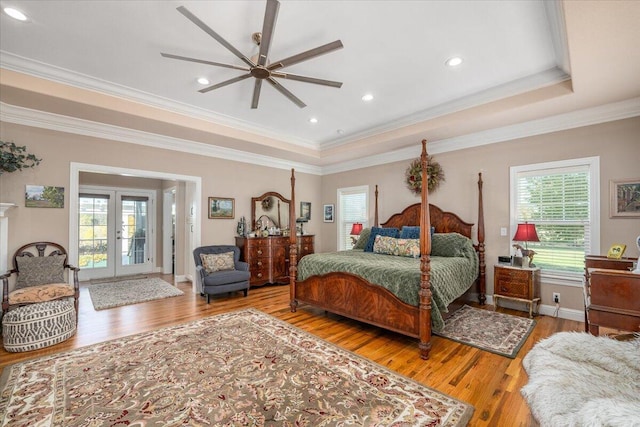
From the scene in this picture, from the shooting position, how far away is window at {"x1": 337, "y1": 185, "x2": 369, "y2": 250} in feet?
20.5

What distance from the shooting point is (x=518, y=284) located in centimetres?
384

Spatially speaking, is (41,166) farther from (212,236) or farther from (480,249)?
(480,249)

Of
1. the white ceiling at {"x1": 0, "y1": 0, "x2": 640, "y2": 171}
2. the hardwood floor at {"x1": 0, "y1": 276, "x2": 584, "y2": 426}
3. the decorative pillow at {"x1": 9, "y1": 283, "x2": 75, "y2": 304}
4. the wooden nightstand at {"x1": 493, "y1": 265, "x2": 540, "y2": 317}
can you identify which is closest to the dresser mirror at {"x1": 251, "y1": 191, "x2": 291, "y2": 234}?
the hardwood floor at {"x1": 0, "y1": 276, "x2": 584, "y2": 426}

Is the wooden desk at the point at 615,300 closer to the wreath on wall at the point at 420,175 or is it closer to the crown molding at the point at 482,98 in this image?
the crown molding at the point at 482,98

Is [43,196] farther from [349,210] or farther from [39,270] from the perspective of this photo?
[349,210]

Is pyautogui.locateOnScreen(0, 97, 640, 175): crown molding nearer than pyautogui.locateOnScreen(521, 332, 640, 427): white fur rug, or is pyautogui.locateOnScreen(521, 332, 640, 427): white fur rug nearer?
pyautogui.locateOnScreen(521, 332, 640, 427): white fur rug

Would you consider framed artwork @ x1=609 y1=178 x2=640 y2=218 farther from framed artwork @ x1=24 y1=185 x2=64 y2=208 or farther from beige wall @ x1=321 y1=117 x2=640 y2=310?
framed artwork @ x1=24 y1=185 x2=64 y2=208

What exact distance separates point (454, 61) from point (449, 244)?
100 inches

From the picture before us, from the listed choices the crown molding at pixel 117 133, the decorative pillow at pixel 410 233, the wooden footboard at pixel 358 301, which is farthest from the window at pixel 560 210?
the crown molding at pixel 117 133

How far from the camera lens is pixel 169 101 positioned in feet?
12.9

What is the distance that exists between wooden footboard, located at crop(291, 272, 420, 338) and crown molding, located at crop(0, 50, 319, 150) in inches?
110

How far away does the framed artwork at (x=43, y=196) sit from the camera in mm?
3721

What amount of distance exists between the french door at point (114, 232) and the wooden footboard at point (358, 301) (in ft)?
17.2

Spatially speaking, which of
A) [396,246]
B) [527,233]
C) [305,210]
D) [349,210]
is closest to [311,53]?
[396,246]
